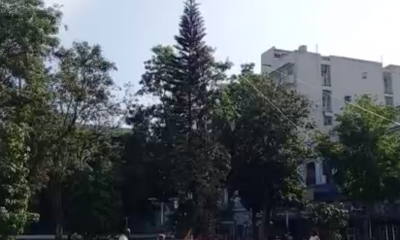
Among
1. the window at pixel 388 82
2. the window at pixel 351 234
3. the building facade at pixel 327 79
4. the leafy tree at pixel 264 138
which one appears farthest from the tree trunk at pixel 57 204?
the window at pixel 388 82

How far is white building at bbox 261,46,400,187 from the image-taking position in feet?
153

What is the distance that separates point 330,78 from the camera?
47.6 metres

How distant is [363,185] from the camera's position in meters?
31.2

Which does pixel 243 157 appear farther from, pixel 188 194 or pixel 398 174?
pixel 398 174

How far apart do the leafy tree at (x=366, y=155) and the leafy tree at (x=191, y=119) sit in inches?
224

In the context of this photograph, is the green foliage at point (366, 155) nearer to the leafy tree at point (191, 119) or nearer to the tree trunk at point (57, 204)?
the leafy tree at point (191, 119)

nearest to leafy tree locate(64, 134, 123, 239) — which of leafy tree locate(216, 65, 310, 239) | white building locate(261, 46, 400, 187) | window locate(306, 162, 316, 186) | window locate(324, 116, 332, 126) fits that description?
leafy tree locate(216, 65, 310, 239)

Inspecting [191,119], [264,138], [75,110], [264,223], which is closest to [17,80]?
[75,110]

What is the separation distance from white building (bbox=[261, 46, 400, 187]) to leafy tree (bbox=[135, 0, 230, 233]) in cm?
1127

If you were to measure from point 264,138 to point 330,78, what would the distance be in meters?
14.6

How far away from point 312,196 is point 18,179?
21948 millimetres

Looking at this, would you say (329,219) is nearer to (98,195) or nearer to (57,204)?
(98,195)

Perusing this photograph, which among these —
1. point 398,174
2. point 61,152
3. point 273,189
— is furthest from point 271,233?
point 61,152

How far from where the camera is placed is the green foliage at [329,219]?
30.1 metres
